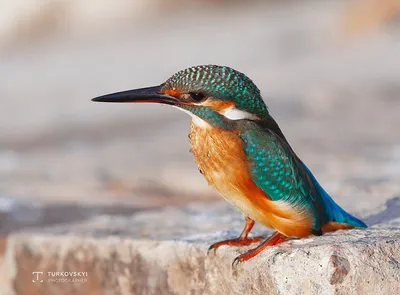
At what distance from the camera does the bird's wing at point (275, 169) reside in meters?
3.45

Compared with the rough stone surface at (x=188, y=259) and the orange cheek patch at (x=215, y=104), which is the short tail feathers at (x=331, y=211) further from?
the orange cheek patch at (x=215, y=104)

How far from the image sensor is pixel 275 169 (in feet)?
11.5

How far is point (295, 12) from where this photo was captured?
17594 mm

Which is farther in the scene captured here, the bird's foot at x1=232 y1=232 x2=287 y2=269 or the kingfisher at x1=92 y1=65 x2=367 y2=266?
→ the bird's foot at x1=232 y1=232 x2=287 y2=269

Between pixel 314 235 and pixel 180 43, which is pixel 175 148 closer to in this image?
pixel 314 235

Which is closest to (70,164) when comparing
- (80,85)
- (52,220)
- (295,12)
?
(52,220)

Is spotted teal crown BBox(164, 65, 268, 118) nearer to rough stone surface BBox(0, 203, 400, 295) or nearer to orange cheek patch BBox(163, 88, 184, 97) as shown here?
orange cheek patch BBox(163, 88, 184, 97)

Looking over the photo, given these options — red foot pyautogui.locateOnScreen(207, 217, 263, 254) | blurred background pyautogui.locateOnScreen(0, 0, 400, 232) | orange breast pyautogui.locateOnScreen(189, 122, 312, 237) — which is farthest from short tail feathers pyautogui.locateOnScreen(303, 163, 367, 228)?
blurred background pyautogui.locateOnScreen(0, 0, 400, 232)

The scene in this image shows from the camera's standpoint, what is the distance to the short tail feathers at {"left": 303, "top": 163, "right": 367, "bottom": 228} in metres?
3.70

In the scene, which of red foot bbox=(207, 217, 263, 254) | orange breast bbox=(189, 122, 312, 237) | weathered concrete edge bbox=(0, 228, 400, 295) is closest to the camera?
weathered concrete edge bbox=(0, 228, 400, 295)

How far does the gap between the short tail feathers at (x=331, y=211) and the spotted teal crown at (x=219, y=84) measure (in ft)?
1.56

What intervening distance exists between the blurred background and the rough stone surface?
2.90 feet

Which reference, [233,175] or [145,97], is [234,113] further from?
[145,97]

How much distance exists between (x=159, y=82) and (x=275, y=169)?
9647 mm
